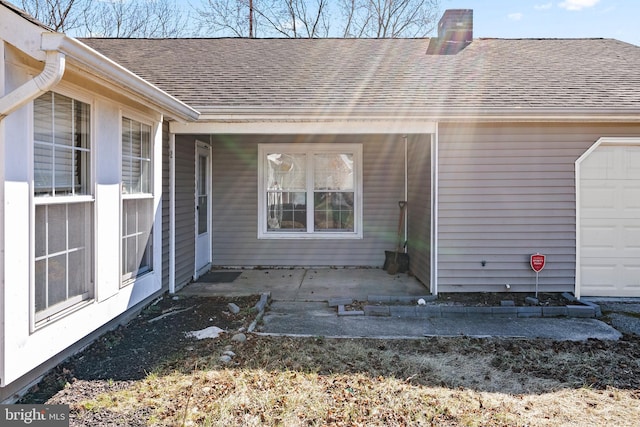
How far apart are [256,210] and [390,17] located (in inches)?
488

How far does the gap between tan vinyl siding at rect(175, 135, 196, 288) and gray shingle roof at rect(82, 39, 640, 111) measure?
838 millimetres

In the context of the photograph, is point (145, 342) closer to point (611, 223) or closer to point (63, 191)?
point (63, 191)

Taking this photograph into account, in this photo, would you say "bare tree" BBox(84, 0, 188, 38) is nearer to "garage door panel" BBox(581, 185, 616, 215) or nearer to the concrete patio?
the concrete patio

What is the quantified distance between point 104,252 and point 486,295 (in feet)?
15.5

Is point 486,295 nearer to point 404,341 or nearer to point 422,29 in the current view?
point 404,341

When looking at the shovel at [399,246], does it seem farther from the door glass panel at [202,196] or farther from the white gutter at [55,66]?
the white gutter at [55,66]

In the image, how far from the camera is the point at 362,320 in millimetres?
5246

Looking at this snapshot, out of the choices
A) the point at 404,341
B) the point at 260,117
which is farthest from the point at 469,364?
the point at 260,117

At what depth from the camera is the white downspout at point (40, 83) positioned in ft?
8.91

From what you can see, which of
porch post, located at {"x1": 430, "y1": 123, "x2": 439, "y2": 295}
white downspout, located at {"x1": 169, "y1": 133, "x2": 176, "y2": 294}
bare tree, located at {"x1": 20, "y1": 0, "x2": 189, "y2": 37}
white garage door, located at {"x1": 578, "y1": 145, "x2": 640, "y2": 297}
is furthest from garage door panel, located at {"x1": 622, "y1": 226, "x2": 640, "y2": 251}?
bare tree, located at {"x1": 20, "y1": 0, "x2": 189, "y2": 37}

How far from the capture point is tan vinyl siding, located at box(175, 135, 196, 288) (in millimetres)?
6359

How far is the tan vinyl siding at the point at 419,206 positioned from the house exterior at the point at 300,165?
6 centimetres

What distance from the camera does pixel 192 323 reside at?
4.97 meters

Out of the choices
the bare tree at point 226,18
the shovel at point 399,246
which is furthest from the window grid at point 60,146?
the bare tree at point 226,18
